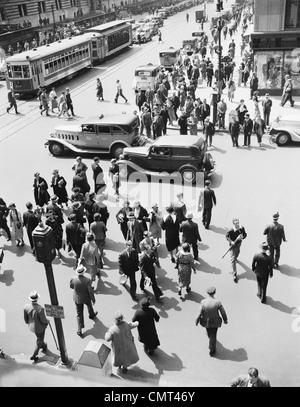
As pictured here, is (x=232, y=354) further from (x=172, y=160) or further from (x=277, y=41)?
(x=277, y=41)

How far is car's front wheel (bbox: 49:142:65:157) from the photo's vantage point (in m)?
18.8

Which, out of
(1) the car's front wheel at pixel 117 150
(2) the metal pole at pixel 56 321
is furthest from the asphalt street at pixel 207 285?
(1) the car's front wheel at pixel 117 150

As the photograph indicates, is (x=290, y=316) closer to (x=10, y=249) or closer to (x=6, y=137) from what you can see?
(x=10, y=249)

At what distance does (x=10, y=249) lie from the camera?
40.4 feet

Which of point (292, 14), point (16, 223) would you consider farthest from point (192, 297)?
point (292, 14)

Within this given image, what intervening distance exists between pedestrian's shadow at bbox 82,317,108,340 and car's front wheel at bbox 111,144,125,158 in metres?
9.95

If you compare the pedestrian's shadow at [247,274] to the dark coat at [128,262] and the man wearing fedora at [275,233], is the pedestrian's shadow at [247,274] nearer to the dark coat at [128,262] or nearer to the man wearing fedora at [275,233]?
the man wearing fedora at [275,233]

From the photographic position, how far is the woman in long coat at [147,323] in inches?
306

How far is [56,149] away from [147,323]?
1239 centimetres

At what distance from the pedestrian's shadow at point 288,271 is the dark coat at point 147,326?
12.8ft

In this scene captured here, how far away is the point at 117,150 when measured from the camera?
1820 cm

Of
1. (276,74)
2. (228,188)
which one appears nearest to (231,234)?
(228,188)

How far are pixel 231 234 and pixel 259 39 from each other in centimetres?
1889

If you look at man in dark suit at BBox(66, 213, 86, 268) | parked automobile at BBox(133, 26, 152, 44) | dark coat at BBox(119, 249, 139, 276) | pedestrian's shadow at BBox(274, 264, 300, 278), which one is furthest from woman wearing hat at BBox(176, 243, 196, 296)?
parked automobile at BBox(133, 26, 152, 44)
